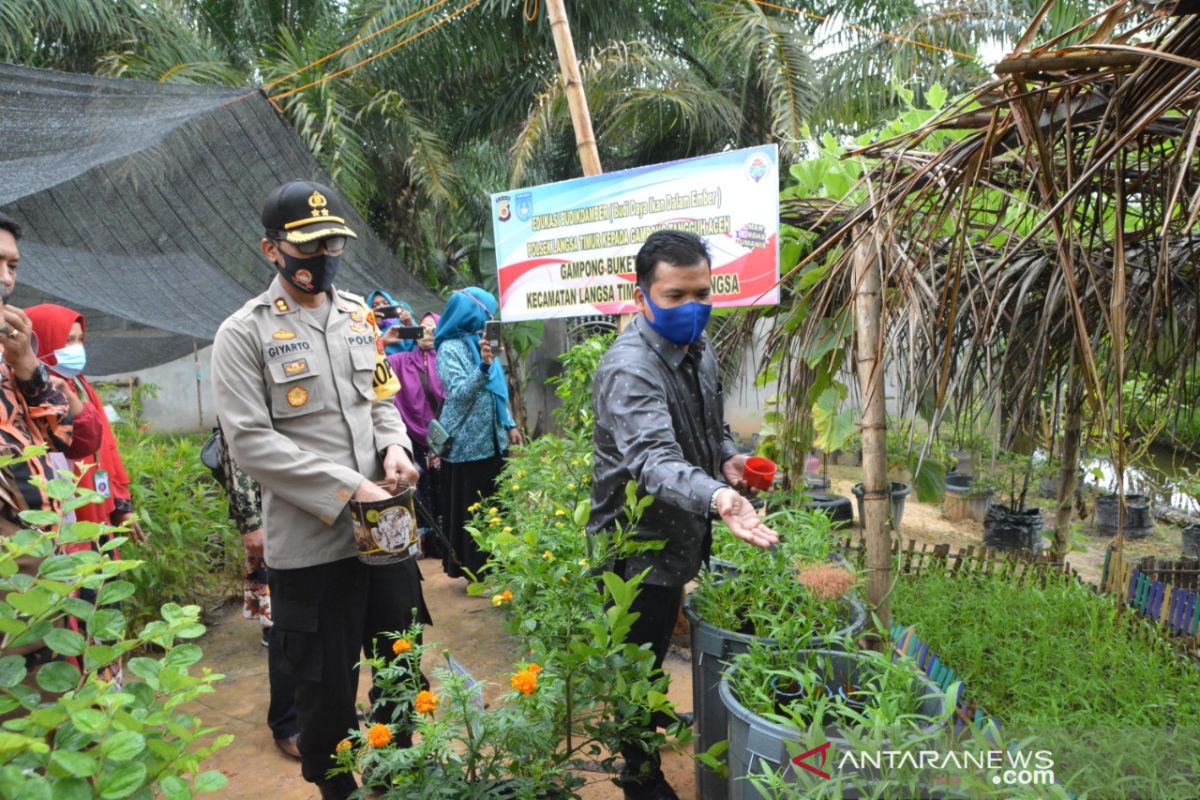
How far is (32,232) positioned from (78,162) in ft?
1.44

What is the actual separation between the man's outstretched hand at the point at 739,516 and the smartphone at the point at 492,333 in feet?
8.42

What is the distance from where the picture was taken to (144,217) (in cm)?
480

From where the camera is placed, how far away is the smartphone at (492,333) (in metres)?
4.16

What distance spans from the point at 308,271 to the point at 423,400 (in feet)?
9.38

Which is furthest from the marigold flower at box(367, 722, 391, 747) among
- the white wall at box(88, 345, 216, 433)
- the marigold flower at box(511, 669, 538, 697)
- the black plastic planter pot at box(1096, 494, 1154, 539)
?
the white wall at box(88, 345, 216, 433)

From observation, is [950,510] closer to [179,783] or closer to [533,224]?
[533,224]

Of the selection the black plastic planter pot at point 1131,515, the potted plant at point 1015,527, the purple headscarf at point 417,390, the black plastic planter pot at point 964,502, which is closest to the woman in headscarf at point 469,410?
the purple headscarf at point 417,390

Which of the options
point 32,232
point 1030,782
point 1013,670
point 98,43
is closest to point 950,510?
point 1013,670

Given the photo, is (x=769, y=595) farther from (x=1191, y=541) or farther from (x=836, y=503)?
(x=1191, y=541)

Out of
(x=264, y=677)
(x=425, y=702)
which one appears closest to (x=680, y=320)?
(x=425, y=702)

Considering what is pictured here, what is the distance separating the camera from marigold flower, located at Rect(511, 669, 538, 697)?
169cm

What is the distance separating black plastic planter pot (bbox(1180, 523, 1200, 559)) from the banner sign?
5118mm

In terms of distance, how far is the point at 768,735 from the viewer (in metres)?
1.81

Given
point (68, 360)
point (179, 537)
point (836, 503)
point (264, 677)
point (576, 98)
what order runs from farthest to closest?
point (836, 503) < point (179, 537) < point (576, 98) < point (264, 677) < point (68, 360)
